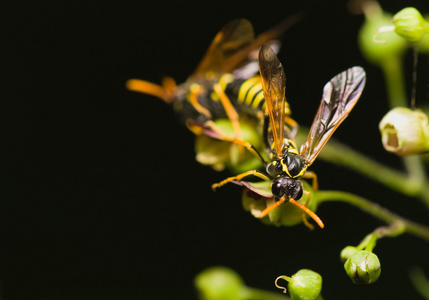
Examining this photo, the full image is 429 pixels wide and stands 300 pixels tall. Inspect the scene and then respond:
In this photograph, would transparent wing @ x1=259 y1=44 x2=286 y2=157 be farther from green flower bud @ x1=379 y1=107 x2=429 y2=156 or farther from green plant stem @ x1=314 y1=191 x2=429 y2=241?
green flower bud @ x1=379 y1=107 x2=429 y2=156

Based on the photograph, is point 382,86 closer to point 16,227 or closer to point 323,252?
point 323,252

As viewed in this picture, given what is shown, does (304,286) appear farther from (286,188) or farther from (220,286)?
(220,286)

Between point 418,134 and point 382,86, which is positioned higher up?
point 382,86

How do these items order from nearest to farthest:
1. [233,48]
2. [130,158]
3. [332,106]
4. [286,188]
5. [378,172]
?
[286,188] < [332,106] < [378,172] < [233,48] < [130,158]

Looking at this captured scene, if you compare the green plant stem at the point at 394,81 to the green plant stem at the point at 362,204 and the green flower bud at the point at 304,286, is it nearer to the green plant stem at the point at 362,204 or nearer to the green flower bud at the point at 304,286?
the green plant stem at the point at 362,204

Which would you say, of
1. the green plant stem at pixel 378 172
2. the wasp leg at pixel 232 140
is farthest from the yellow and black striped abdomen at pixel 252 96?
the green plant stem at pixel 378 172

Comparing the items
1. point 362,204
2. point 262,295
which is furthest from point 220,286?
point 362,204

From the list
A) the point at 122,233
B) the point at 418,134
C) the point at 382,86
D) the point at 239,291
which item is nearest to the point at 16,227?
the point at 122,233
